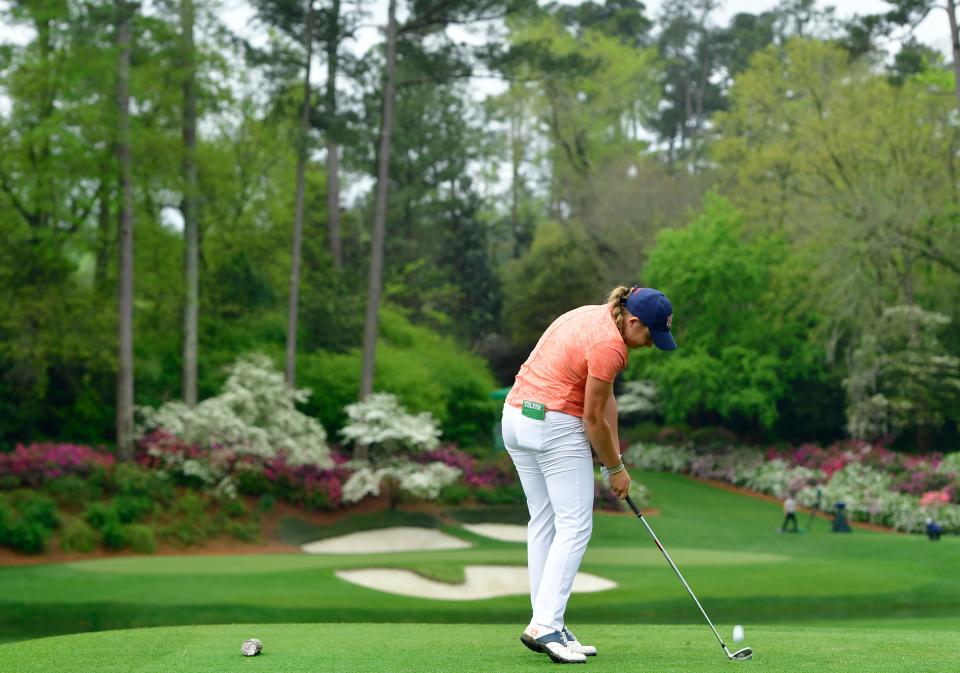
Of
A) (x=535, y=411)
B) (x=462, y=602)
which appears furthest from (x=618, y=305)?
(x=462, y=602)

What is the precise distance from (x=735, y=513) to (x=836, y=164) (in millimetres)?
11226

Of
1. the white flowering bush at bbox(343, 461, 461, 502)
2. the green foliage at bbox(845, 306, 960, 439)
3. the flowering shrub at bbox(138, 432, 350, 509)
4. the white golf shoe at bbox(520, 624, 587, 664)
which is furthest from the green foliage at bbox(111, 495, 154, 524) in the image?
the green foliage at bbox(845, 306, 960, 439)

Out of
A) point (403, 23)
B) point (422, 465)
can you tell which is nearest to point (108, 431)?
point (422, 465)

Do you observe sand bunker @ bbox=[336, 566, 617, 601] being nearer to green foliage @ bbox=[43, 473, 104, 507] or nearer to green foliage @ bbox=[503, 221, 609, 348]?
green foliage @ bbox=[43, 473, 104, 507]

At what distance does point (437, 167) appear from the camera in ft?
163

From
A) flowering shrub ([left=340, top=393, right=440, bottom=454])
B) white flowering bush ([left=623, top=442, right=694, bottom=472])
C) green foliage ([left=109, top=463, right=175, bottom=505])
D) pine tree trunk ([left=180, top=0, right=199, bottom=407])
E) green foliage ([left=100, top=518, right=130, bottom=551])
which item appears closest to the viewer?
green foliage ([left=100, top=518, right=130, bottom=551])

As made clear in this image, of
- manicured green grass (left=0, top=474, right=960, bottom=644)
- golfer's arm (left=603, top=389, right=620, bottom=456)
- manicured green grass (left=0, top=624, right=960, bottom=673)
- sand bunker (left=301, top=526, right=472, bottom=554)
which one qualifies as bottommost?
sand bunker (left=301, top=526, right=472, bottom=554)

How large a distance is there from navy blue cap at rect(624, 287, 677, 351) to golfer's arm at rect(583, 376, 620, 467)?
1.20ft

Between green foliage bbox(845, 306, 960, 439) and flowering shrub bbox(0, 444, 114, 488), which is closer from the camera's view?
flowering shrub bbox(0, 444, 114, 488)

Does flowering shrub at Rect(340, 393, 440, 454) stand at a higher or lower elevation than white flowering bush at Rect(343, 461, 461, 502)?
higher

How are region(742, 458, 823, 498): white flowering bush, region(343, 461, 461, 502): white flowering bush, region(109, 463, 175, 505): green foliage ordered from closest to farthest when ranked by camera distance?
1. region(109, 463, 175, 505): green foliage
2. region(343, 461, 461, 502): white flowering bush
3. region(742, 458, 823, 498): white flowering bush

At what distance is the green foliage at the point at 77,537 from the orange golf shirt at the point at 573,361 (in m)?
16.5

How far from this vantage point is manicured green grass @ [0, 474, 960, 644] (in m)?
14.3

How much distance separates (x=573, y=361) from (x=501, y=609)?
10356 mm
